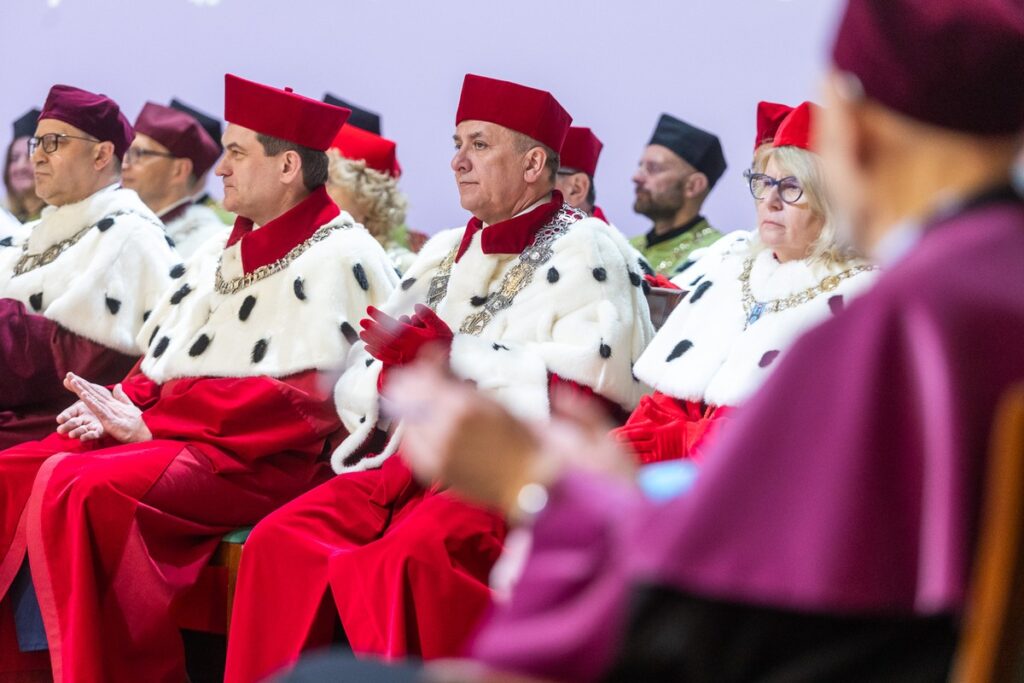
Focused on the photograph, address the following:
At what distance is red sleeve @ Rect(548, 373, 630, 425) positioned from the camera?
3.51 metres

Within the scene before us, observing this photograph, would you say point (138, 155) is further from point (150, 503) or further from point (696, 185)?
point (150, 503)

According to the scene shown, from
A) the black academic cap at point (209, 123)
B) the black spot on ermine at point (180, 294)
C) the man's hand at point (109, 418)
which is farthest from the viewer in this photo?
the black academic cap at point (209, 123)

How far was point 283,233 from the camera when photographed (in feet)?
13.9

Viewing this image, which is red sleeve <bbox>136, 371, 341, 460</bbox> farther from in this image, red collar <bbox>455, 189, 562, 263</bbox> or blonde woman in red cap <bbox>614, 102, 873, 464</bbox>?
blonde woman in red cap <bbox>614, 102, 873, 464</bbox>

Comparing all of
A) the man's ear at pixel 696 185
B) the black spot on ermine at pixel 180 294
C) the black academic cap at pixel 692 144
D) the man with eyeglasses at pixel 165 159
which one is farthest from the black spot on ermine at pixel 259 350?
the man's ear at pixel 696 185

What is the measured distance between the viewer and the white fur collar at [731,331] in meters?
3.25

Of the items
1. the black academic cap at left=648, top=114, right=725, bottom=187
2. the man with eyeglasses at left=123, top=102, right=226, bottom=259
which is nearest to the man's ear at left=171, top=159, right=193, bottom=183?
the man with eyeglasses at left=123, top=102, right=226, bottom=259

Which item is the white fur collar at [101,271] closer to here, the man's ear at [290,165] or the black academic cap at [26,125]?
the man's ear at [290,165]

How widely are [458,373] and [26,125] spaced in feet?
13.8

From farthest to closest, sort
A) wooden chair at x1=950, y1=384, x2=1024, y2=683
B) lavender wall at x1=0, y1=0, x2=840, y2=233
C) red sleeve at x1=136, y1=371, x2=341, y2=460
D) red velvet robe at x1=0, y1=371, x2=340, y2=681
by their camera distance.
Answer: lavender wall at x1=0, y1=0, x2=840, y2=233 < red sleeve at x1=136, y1=371, x2=341, y2=460 < red velvet robe at x1=0, y1=371, x2=340, y2=681 < wooden chair at x1=950, y1=384, x2=1024, y2=683

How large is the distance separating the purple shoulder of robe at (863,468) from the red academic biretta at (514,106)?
9.22ft

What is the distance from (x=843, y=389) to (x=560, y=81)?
16.7 ft

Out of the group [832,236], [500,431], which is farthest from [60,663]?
[500,431]

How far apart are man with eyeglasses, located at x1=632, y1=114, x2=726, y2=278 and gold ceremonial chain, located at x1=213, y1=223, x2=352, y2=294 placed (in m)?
2.02
